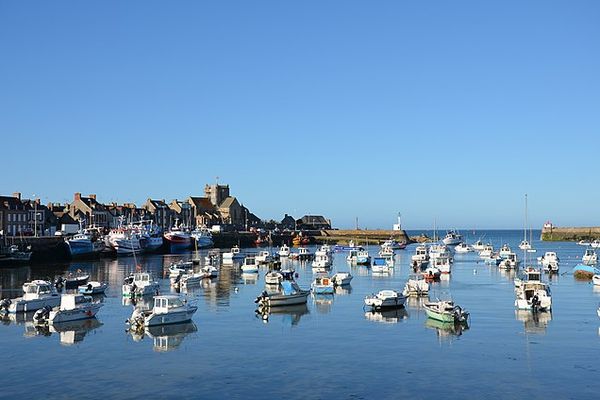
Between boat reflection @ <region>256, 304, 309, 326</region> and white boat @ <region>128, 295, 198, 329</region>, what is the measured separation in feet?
17.5

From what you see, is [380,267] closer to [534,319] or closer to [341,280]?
[341,280]

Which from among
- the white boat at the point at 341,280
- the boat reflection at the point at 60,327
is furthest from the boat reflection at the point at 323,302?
the boat reflection at the point at 60,327

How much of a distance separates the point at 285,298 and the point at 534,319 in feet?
56.8

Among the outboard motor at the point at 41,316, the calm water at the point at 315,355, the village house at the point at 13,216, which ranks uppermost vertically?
the village house at the point at 13,216

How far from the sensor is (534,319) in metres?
46.8

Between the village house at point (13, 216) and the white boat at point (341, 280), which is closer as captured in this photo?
the white boat at point (341, 280)

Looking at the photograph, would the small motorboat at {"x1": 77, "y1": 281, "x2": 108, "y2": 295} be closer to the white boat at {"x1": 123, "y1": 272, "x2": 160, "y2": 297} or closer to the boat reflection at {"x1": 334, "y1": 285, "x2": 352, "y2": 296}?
the white boat at {"x1": 123, "y1": 272, "x2": 160, "y2": 297}

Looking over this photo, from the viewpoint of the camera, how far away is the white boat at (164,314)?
42.5 metres

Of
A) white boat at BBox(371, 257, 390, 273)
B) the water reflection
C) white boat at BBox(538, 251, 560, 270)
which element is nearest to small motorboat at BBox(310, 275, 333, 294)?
Result: the water reflection

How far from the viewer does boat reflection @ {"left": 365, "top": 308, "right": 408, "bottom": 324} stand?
4628 centimetres

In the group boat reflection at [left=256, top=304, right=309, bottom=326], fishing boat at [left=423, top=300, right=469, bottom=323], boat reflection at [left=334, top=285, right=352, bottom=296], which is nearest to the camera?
fishing boat at [left=423, top=300, right=469, bottom=323]

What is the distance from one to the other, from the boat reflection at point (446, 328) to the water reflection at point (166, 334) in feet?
47.0

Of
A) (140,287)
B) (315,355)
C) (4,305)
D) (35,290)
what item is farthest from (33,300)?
(315,355)

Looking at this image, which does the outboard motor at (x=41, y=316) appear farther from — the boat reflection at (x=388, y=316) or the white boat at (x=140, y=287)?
the boat reflection at (x=388, y=316)
